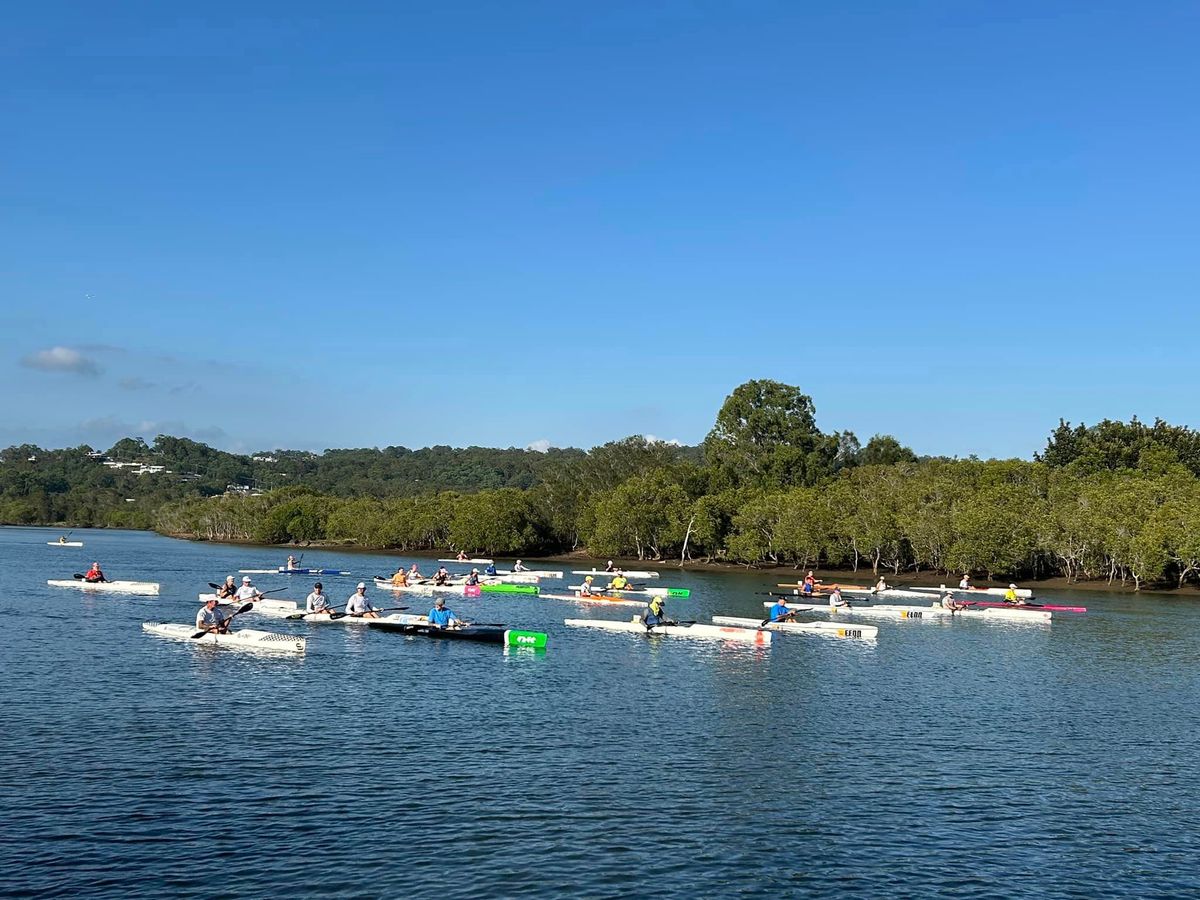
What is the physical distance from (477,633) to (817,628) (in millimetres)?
17188

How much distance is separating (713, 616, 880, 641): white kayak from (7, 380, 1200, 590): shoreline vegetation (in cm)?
4513

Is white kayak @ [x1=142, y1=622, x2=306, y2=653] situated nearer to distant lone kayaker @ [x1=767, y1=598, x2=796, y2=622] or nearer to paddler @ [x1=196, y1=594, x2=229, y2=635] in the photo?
paddler @ [x1=196, y1=594, x2=229, y2=635]

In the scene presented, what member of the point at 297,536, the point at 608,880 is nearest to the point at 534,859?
the point at 608,880

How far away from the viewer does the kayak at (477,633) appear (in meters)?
42.5

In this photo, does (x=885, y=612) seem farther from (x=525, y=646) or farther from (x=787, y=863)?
(x=787, y=863)

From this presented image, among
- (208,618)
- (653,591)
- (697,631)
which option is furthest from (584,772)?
(653,591)

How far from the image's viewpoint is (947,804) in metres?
22.2

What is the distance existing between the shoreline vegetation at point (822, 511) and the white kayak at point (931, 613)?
2803 centimetres

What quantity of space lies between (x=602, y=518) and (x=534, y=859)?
110657 mm

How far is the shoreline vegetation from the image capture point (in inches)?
3595

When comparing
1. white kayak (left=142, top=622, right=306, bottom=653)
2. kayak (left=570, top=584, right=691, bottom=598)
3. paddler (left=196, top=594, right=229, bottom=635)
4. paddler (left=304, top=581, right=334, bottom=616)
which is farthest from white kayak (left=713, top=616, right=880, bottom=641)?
paddler (left=196, top=594, right=229, bottom=635)

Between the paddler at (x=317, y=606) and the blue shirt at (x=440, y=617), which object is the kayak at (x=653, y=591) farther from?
the blue shirt at (x=440, y=617)

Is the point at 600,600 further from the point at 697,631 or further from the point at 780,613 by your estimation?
the point at 697,631

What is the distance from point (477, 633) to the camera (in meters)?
43.6
